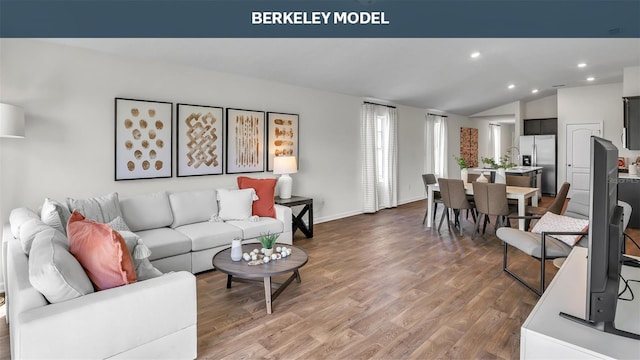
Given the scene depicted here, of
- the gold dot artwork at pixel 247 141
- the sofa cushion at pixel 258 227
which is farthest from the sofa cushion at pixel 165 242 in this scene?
the gold dot artwork at pixel 247 141

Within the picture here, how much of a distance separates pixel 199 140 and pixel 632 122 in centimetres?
739

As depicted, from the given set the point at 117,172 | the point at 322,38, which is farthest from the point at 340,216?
the point at 117,172

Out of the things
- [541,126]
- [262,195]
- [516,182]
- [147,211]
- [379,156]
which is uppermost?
[541,126]

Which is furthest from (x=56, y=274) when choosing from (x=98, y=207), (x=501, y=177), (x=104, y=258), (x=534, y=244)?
(x=501, y=177)

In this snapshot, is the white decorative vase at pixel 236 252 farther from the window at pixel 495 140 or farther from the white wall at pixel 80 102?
the window at pixel 495 140

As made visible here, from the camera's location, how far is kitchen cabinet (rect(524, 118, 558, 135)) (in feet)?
31.8

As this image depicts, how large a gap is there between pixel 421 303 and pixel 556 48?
4.79 m

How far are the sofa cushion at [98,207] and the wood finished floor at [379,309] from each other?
1005 millimetres

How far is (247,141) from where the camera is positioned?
5133mm

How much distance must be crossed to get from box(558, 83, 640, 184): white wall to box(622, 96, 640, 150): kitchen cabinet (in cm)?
149

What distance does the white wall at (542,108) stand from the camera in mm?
9664

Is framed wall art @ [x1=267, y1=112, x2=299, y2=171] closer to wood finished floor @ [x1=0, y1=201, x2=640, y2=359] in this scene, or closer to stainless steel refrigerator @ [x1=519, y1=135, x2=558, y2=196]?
wood finished floor @ [x1=0, y1=201, x2=640, y2=359]

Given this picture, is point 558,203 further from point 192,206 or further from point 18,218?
point 18,218
